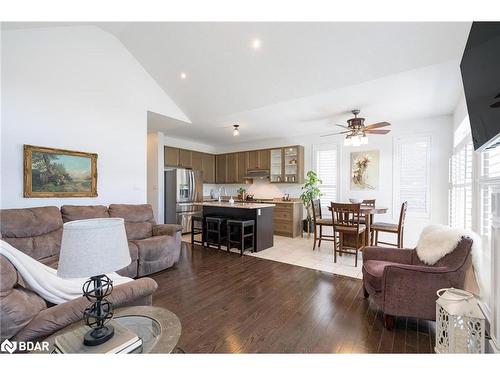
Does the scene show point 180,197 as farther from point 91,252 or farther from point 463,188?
point 463,188

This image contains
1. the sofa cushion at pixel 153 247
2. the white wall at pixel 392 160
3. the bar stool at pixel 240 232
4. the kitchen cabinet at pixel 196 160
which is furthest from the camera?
the kitchen cabinet at pixel 196 160

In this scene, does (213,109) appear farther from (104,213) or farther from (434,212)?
(434,212)

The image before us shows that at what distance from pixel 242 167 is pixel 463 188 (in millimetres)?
5233

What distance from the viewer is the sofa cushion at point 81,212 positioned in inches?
116

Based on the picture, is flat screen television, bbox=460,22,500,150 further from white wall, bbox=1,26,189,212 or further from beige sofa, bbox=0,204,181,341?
white wall, bbox=1,26,189,212

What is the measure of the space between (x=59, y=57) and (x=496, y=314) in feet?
17.8

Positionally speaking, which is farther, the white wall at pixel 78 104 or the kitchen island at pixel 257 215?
the kitchen island at pixel 257 215

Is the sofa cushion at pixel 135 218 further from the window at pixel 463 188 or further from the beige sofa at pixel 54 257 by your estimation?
the window at pixel 463 188

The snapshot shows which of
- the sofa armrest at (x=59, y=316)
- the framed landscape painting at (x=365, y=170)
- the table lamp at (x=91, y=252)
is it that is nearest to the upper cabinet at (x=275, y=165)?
the framed landscape painting at (x=365, y=170)

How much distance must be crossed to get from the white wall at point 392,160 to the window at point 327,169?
0.44ft

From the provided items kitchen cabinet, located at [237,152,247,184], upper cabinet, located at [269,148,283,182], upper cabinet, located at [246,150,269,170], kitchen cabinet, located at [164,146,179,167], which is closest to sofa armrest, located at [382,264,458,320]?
upper cabinet, located at [269,148,283,182]

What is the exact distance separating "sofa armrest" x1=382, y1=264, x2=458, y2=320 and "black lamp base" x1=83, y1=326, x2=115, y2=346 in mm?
2109

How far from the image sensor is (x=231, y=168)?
288 inches
